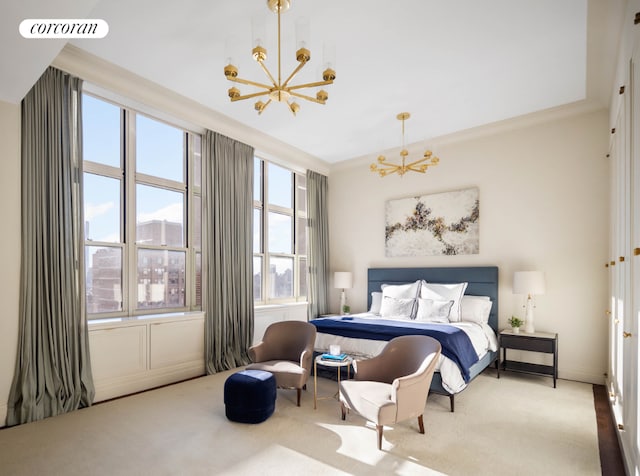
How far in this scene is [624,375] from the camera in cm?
262

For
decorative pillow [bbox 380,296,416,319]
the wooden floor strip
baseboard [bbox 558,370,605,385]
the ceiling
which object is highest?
the ceiling

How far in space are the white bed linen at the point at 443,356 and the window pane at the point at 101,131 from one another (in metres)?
3.10

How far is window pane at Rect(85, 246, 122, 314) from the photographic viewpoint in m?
3.80

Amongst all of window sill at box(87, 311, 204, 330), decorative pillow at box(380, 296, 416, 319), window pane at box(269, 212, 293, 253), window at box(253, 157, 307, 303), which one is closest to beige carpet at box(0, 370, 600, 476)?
window sill at box(87, 311, 204, 330)

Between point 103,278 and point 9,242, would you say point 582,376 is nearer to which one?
point 103,278

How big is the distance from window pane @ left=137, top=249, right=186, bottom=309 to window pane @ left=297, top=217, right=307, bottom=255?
7.44 feet

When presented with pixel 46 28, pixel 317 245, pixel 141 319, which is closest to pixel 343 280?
pixel 317 245

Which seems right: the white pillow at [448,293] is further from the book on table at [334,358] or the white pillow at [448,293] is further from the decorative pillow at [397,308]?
the book on table at [334,358]

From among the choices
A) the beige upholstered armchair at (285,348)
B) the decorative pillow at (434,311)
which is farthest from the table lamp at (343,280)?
the beige upholstered armchair at (285,348)

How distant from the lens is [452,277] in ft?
17.2

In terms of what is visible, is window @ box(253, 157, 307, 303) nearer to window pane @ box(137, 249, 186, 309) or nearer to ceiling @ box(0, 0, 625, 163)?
window pane @ box(137, 249, 186, 309)

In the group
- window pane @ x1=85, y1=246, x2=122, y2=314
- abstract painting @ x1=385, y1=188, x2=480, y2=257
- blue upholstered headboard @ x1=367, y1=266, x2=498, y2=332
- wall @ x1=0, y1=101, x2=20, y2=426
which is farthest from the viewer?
abstract painting @ x1=385, y1=188, x2=480, y2=257

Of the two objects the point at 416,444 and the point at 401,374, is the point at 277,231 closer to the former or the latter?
the point at 401,374

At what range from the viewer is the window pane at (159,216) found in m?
4.29
